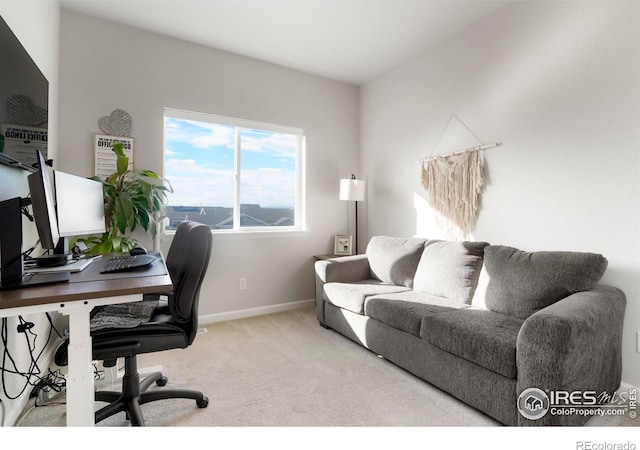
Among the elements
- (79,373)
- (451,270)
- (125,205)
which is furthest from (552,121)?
(125,205)

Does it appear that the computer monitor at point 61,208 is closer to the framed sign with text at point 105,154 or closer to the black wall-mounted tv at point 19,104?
the black wall-mounted tv at point 19,104

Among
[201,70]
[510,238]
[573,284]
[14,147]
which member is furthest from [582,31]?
[14,147]

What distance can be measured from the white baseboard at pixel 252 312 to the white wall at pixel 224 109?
42mm

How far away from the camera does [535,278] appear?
1886 mm

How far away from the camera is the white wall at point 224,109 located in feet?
8.46

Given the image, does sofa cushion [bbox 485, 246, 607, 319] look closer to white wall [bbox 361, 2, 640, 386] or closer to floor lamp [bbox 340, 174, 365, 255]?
white wall [bbox 361, 2, 640, 386]

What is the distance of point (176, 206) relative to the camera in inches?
119

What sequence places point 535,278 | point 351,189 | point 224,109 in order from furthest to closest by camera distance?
point 351,189 → point 224,109 → point 535,278

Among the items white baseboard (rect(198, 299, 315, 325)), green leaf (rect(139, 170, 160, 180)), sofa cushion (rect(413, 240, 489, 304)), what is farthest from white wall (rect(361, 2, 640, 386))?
green leaf (rect(139, 170, 160, 180))

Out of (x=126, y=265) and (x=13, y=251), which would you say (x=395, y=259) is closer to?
(x=126, y=265)

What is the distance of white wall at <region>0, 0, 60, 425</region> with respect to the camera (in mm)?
1535

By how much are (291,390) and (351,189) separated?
2147 mm

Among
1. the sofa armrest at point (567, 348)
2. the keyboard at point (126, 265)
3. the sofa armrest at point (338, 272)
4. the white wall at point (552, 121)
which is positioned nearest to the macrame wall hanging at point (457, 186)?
the white wall at point (552, 121)

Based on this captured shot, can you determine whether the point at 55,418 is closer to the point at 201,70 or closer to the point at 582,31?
the point at 201,70
